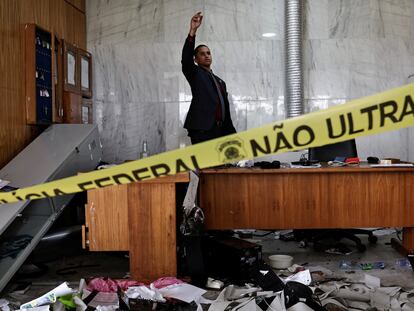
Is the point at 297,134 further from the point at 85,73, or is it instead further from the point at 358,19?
the point at 358,19

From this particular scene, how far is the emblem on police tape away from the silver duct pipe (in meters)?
3.62

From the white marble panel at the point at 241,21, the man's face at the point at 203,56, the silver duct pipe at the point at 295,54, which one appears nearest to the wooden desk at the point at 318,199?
the man's face at the point at 203,56

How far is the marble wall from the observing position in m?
4.93

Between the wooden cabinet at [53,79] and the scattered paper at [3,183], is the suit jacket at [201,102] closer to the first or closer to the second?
the wooden cabinet at [53,79]

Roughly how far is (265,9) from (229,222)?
9.57 feet

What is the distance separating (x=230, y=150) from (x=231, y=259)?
1.67m

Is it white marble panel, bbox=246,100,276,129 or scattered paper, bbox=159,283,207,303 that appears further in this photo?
white marble panel, bbox=246,100,276,129

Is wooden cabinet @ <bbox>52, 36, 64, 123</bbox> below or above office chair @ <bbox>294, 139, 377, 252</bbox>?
above

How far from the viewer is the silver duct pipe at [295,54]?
4.76 meters

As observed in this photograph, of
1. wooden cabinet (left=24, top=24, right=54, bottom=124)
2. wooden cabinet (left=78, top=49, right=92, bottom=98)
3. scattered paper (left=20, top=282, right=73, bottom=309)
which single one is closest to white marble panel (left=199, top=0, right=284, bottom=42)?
wooden cabinet (left=78, top=49, right=92, bottom=98)

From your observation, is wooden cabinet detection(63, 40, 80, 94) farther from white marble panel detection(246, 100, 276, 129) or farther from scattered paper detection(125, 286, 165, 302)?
scattered paper detection(125, 286, 165, 302)

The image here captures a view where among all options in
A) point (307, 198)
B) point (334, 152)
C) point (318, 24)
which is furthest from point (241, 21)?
point (307, 198)

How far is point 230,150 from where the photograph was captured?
1268 mm

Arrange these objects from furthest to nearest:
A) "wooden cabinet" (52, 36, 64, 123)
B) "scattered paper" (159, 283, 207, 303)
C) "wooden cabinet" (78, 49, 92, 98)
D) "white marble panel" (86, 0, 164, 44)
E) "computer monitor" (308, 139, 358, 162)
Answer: "white marble panel" (86, 0, 164, 44), "wooden cabinet" (78, 49, 92, 98), "wooden cabinet" (52, 36, 64, 123), "computer monitor" (308, 139, 358, 162), "scattered paper" (159, 283, 207, 303)
